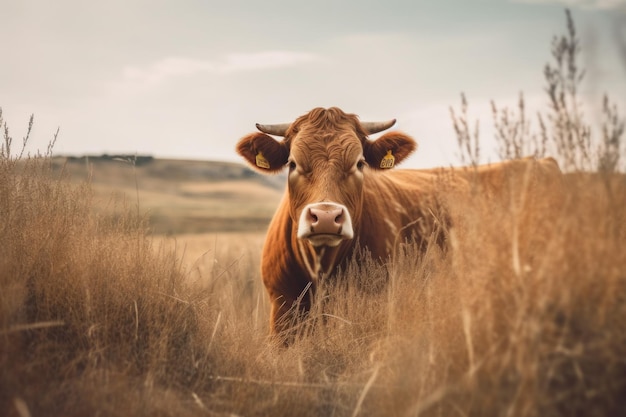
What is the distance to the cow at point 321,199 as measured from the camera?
4.97m

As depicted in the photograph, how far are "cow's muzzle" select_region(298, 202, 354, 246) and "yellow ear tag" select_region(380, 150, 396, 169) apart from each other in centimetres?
170

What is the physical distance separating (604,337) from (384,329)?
73.6 inches

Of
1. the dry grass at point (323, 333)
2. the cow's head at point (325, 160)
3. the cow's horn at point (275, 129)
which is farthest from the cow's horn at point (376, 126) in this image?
the dry grass at point (323, 333)

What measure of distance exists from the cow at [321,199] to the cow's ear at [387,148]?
12 mm

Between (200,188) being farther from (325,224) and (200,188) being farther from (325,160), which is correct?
(325,224)

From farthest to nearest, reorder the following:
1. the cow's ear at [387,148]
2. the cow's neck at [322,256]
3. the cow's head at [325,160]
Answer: the cow's ear at [387,148]
the cow's neck at [322,256]
the cow's head at [325,160]

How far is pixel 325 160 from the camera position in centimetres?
531

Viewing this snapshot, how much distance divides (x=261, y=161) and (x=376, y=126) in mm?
1387

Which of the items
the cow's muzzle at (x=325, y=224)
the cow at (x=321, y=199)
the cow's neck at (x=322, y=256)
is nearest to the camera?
the cow's muzzle at (x=325, y=224)

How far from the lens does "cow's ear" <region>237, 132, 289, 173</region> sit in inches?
238

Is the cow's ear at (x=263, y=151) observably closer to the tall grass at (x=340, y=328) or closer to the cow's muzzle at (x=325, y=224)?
the cow's muzzle at (x=325, y=224)

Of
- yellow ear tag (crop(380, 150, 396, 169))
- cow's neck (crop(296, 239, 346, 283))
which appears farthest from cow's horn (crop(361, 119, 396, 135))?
cow's neck (crop(296, 239, 346, 283))

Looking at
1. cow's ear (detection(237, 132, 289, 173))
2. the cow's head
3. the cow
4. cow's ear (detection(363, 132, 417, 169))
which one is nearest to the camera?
the cow's head

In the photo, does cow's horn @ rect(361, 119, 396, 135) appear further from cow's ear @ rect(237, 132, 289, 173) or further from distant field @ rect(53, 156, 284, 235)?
distant field @ rect(53, 156, 284, 235)
